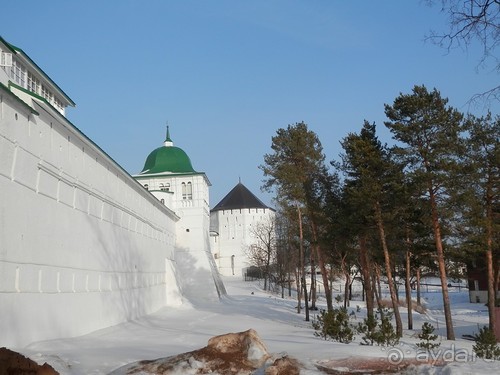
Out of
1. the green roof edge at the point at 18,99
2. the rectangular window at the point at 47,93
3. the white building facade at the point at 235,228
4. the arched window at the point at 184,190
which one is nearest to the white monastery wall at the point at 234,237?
the white building facade at the point at 235,228

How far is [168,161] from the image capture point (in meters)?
48.2

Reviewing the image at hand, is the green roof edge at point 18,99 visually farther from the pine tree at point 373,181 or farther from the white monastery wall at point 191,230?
the white monastery wall at point 191,230

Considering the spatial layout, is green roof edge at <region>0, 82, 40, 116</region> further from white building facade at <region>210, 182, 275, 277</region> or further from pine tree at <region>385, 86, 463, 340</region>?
white building facade at <region>210, 182, 275, 277</region>

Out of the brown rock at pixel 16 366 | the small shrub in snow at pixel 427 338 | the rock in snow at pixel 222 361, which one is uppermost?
the brown rock at pixel 16 366

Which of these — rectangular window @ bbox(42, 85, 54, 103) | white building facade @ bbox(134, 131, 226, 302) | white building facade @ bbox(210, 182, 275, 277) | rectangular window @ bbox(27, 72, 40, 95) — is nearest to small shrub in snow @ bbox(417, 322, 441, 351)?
rectangular window @ bbox(27, 72, 40, 95)

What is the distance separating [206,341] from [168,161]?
3199 cm

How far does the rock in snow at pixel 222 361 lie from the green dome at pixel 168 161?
123ft

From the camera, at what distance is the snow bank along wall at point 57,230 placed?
541 inches

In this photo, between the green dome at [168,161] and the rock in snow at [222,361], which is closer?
the rock in snow at [222,361]

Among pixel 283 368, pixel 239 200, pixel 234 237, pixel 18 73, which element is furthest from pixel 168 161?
pixel 283 368

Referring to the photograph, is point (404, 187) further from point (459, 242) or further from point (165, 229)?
point (165, 229)

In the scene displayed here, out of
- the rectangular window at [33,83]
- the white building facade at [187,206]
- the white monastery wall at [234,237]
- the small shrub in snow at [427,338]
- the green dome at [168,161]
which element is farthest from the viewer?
the white monastery wall at [234,237]

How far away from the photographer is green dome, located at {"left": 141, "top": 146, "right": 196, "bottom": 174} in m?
47.7

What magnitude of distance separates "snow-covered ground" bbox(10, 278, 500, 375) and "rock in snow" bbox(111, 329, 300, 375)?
2.71 feet
